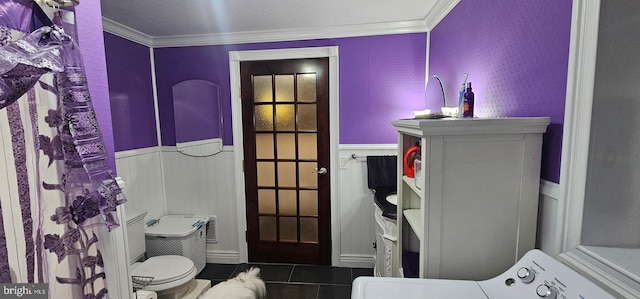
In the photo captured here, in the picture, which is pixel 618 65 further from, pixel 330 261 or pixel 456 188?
pixel 330 261

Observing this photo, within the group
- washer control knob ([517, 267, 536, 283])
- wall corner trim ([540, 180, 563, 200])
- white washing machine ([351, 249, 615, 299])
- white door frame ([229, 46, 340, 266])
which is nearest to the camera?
white washing machine ([351, 249, 615, 299])

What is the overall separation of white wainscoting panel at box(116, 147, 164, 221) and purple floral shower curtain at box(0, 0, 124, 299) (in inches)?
60.6

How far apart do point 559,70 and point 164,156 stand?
3.05 m

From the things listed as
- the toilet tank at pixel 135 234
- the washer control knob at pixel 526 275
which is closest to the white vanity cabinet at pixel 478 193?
the washer control knob at pixel 526 275

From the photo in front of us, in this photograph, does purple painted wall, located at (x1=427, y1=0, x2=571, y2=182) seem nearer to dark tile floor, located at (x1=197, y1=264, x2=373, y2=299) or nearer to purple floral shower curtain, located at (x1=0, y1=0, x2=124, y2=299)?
purple floral shower curtain, located at (x1=0, y1=0, x2=124, y2=299)

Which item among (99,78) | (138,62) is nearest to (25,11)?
(99,78)

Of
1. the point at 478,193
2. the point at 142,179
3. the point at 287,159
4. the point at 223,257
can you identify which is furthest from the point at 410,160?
the point at 142,179

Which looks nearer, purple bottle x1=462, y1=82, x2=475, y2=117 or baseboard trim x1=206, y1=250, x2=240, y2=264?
purple bottle x1=462, y1=82, x2=475, y2=117

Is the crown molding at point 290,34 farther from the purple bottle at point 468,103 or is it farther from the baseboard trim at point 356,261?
the baseboard trim at point 356,261

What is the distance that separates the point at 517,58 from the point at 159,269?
2521 millimetres

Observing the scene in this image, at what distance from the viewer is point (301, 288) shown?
96.0 inches

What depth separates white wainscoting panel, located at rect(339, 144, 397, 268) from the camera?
8.51 feet

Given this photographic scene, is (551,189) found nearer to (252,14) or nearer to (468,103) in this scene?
(468,103)

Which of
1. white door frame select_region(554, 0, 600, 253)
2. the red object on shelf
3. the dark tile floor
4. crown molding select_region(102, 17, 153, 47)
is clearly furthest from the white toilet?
white door frame select_region(554, 0, 600, 253)
